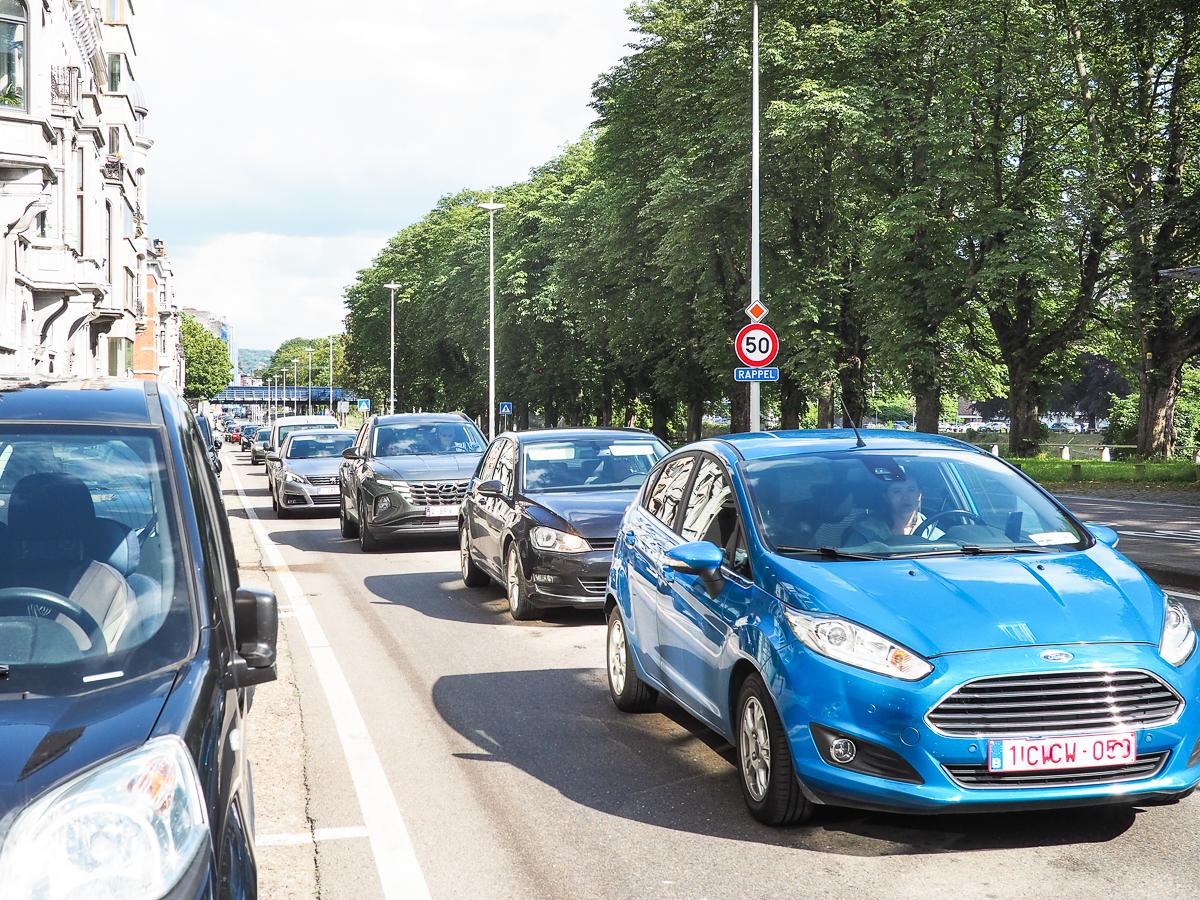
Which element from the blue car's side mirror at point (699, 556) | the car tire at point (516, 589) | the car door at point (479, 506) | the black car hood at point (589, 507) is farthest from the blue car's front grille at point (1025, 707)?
the car door at point (479, 506)

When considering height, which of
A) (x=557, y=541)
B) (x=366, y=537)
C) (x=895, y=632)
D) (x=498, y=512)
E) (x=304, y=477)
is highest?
(x=895, y=632)

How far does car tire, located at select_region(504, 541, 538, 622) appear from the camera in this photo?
35.6 ft

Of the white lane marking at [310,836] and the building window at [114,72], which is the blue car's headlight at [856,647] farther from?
the building window at [114,72]

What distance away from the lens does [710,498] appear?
6.57 m

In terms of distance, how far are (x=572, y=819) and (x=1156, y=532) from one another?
16.7 meters

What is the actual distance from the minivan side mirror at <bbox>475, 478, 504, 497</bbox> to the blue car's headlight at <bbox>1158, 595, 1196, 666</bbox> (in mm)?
7166

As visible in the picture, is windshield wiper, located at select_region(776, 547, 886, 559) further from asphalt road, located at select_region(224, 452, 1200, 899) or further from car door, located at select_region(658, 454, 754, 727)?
asphalt road, located at select_region(224, 452, 1200, 899)

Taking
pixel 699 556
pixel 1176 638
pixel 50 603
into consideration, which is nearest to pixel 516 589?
pixel 699 556

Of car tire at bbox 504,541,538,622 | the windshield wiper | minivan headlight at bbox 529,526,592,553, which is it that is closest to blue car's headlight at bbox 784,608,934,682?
the windshield wiper

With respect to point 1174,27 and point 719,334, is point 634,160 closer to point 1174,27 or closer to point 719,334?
point 719,334

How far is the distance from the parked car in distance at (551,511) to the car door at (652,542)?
2.22 meters

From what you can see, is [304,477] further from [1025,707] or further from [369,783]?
[1025,707]

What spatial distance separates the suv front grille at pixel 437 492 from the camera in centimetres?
1661

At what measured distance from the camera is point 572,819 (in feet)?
18.0
